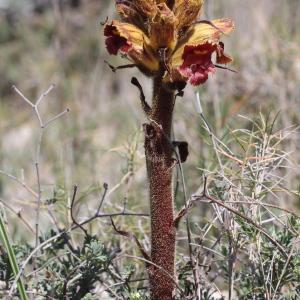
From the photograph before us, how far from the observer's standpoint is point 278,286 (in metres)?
1.63

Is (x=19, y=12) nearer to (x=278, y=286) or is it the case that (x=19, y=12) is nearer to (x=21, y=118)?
(x=21, y=118)

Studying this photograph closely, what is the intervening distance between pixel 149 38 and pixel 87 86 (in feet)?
13.7

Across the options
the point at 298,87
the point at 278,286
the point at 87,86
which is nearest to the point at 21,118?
the point at 87,86

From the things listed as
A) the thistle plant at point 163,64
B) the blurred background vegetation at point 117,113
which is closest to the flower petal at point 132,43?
the thistle plant at point 163,64

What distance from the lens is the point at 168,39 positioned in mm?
1479

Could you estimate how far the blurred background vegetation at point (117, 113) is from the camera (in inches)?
93.3

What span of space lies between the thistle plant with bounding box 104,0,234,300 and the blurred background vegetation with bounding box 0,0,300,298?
1.00 feet

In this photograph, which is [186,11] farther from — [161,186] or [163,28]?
[161,186]

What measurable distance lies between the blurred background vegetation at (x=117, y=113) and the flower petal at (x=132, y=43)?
42cm

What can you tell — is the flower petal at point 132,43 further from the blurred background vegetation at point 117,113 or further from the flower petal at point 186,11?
the blurred background vegetation at point 117,113

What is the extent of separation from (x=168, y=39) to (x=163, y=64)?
0.06m

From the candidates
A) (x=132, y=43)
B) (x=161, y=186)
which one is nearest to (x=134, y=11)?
(x=132, y=43)

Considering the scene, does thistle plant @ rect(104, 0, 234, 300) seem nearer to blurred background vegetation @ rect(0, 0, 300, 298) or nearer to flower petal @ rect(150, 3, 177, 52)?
flower petal @ rect(150, 3, 177, 52)

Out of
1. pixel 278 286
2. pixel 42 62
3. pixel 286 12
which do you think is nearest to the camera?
pixel 278 286
